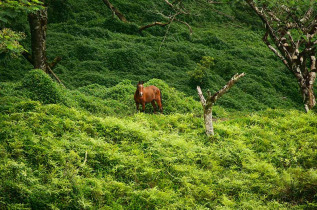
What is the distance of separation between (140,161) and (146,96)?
15.4 ft

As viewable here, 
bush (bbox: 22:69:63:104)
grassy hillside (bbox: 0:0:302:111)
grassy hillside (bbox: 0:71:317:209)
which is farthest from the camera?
grassy hillside (bbox: 0:0:302:111)

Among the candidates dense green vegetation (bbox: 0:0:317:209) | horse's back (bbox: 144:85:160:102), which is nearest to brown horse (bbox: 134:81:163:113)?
horse's back (bbox: 144:85:160:102)

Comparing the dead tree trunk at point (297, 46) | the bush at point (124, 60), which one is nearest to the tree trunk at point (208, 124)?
the dead tree trunk at point (297, 46)

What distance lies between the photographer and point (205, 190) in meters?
8.71

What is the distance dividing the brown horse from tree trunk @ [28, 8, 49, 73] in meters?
4.72

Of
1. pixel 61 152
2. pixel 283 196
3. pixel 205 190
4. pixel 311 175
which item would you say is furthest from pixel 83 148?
pixel 311 175

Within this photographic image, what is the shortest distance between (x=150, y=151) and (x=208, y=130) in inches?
98.1

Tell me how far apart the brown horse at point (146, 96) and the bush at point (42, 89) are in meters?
2.87

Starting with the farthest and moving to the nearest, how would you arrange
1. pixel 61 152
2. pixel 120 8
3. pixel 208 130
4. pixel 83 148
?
pixel 120 8
pixel 208 130
pixel 83 148
pixel 61 152

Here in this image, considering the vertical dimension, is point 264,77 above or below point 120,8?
below

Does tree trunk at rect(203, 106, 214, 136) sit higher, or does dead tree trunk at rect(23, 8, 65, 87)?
dead tree trunk at rect(23, 8, 65, 87)

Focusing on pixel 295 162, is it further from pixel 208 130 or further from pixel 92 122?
pixel 92 122

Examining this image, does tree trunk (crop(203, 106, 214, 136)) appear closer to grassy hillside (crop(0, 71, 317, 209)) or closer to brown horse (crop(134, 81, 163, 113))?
grassy hillside (crop(0, 71, 317, 209))

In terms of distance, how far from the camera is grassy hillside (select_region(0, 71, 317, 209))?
762 centimetres
